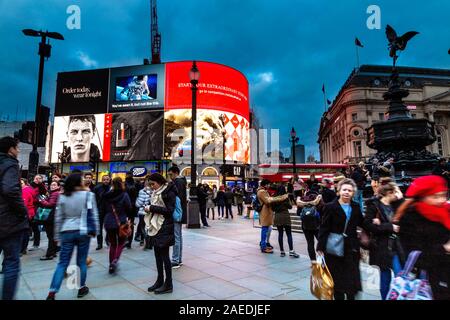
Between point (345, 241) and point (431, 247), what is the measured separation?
2.77ft

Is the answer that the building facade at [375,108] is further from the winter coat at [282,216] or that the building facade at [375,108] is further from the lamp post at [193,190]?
the winter coat at [282,216]

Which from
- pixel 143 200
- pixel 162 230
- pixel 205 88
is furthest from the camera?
pixel 205 88

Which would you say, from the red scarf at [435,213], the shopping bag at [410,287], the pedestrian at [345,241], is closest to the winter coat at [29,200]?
the pedestrian at [345,241]

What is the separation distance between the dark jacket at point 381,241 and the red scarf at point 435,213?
29.1 inches

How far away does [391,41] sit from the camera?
42.1ft

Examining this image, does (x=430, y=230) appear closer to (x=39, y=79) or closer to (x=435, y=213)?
(x=435, y=213)

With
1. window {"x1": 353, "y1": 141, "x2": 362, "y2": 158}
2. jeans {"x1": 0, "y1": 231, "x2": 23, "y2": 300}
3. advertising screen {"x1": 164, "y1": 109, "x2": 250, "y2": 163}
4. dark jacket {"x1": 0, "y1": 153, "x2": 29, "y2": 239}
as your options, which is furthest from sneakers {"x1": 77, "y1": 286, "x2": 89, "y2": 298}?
window {"x1": 353, "y1": 141, "x2": 362, "y2": 158}

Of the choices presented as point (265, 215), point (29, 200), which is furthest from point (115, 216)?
point (265, 215)

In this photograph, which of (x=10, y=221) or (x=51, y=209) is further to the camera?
(x=51, y=209)

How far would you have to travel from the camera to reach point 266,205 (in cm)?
733

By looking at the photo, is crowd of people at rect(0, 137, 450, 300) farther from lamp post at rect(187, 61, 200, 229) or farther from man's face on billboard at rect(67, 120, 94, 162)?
man's face on billboard at rect(67, 120, 94, 162)

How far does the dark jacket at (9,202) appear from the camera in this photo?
11.0 ft

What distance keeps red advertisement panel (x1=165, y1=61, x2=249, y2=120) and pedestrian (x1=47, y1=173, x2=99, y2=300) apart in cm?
4376
